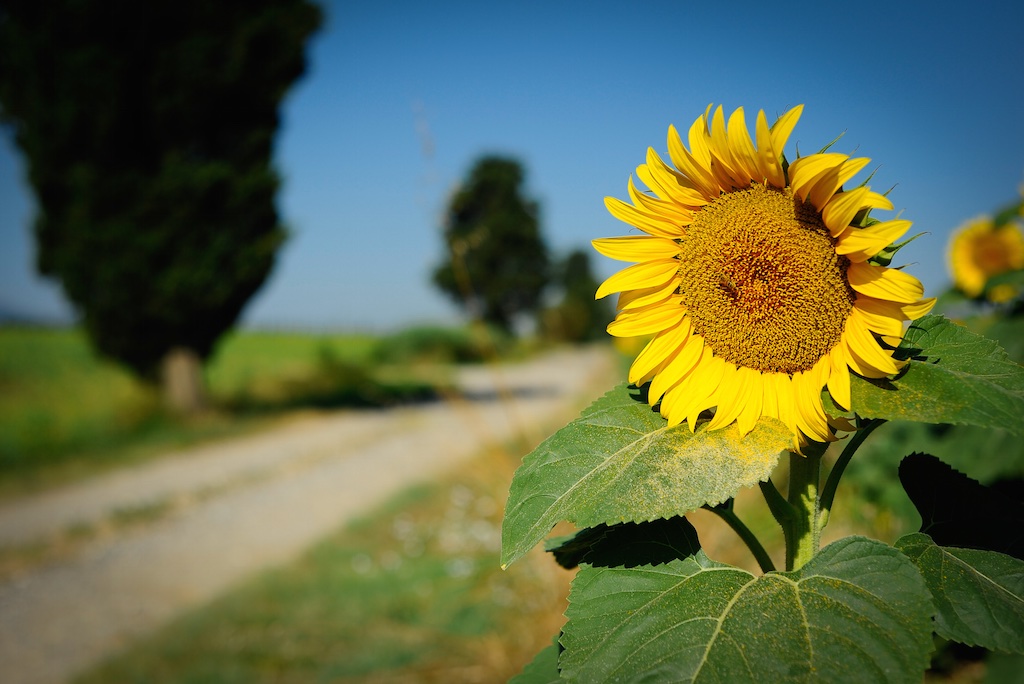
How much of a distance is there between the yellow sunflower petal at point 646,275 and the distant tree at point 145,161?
10432mm

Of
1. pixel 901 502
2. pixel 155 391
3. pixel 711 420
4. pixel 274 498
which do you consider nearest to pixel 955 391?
pixel 711 420

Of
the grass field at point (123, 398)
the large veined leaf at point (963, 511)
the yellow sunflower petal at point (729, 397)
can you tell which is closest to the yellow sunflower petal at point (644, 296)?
the yellow sunflower petal at point (729, 397)

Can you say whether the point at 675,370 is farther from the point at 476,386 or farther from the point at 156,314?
the point at 476,386

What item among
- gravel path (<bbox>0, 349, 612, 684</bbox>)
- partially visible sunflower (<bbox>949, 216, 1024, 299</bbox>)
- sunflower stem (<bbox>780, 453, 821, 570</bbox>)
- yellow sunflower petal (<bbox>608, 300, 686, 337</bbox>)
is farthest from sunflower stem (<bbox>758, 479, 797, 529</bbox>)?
partially visible sunflower (<bbox>949, 216, 1024, 299</bbox>)

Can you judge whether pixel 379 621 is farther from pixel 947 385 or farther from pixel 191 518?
pixel 947 385

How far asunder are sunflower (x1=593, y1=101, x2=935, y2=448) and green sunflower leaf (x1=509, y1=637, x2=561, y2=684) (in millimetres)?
355

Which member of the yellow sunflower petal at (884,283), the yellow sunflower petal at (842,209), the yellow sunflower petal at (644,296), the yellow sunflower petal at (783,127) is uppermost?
the yellow sunflower petal at (783,127)

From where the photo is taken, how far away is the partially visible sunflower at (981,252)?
11.9ft

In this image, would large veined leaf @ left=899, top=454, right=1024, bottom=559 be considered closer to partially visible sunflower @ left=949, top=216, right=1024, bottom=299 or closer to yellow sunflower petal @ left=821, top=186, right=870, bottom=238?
yellow sunflower petal @ left=821, top=186, right=870, bottom=238

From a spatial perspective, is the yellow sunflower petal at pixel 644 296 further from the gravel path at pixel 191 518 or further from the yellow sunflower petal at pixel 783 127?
the gravel path at pixel 191 518

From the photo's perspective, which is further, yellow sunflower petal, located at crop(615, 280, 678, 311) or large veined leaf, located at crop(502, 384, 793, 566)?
yellow sunflower petal, located at crop(615, 280, 678, 311)

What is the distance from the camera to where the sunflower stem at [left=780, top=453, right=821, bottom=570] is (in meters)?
0.83

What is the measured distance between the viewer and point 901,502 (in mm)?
3184

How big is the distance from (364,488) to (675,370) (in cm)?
728
